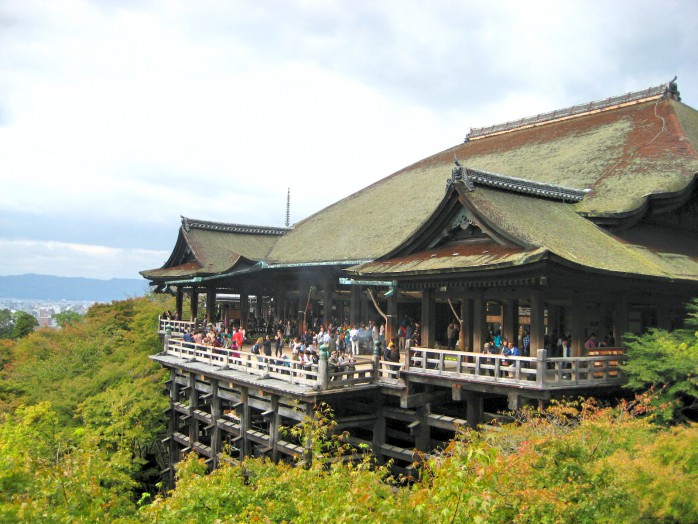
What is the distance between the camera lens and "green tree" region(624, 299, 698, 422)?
47.8ft

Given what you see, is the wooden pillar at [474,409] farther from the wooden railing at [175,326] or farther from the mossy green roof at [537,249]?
the wooden railing at [175,326]

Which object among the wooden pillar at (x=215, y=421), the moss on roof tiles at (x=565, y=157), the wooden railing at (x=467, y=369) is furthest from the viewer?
the moss on roof tiles at (x=565, y=157)

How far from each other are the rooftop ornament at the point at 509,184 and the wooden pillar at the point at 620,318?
477 cm

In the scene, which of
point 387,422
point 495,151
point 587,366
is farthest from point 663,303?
point 495,151

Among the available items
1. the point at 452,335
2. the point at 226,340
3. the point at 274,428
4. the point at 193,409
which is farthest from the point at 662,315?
the point at 193,409

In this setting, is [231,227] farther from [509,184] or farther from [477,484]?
[477,484]

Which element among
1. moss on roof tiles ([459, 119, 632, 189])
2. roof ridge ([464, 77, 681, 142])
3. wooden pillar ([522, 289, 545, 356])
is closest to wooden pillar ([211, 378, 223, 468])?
wooden pillar ([522, 289, 545, 356])

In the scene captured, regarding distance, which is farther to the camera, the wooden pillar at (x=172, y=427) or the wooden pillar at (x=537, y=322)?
the wooden pillar at (x=172, y=427)

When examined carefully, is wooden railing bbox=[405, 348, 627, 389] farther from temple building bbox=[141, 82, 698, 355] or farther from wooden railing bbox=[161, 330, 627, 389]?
temple building bbox=[141, 82, 698, 355]

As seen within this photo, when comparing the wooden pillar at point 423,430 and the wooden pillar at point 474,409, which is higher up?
the wooden pillar at point 474,409

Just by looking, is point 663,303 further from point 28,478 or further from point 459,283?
point 28,478

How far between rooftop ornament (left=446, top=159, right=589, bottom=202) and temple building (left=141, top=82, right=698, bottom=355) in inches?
1.9

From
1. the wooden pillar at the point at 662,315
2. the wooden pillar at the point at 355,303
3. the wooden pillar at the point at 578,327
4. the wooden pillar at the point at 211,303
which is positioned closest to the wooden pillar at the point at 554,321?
the wooden pillar at the point at 578,327

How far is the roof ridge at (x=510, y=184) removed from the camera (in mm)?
19078
